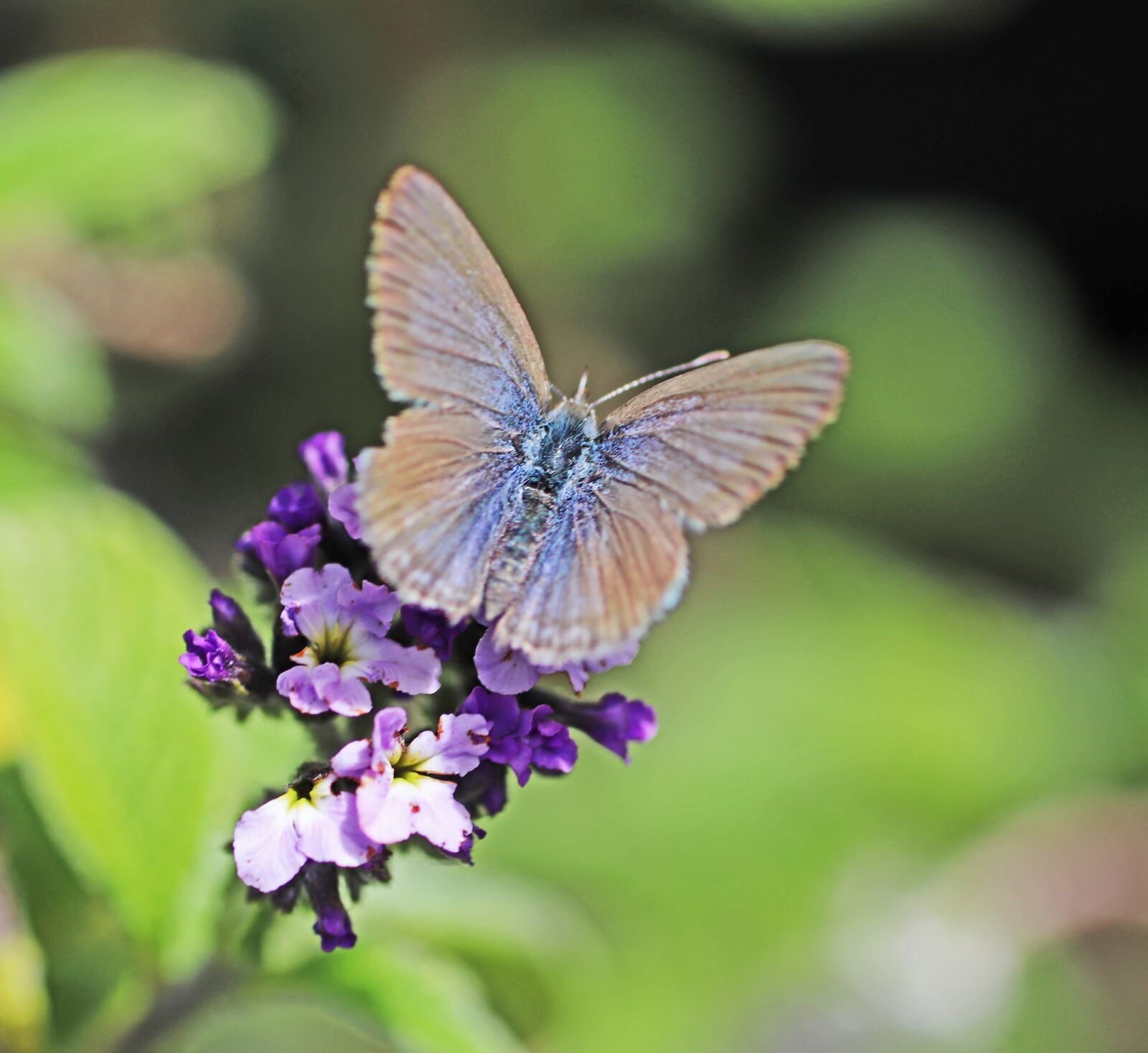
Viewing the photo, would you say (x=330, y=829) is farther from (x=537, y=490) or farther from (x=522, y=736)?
(x=537, y=490)

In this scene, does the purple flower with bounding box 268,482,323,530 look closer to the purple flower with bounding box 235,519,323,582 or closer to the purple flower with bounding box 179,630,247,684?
the purple flower with bounding box 235,519,323,582

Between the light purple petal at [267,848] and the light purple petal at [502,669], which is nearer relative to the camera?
the light purple petal at [267,848]

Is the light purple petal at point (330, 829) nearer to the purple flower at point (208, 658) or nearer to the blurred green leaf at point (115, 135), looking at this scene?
the purple flower at point (208, 658)

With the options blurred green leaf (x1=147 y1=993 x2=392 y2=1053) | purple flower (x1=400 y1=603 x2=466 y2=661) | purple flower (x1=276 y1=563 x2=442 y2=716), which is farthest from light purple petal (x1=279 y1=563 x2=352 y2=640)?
blurred green leaf (x1=147 y1=993 x2=392 y2=1053)

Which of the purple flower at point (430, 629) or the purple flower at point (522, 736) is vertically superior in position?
the purple flower at point (430, 629)

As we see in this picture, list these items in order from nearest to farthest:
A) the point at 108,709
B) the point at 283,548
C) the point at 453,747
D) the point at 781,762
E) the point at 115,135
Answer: the point at 453,747
the point at 283,548
the point at 108,709
the point at 115,135
the point at 781,762

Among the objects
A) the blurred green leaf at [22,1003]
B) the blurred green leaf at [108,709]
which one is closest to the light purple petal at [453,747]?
the blurred green leaf at [108,709]

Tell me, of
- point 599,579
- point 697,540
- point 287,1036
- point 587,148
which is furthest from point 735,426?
point 587,148

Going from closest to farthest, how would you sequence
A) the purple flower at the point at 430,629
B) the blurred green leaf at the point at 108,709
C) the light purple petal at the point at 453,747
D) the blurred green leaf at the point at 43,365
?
the light purple petal at the point at 453,747, the purple flower at the point at 430,629, the blurred green leaf at the point at 108,709, the blurred green leaf at the point at 43,365
